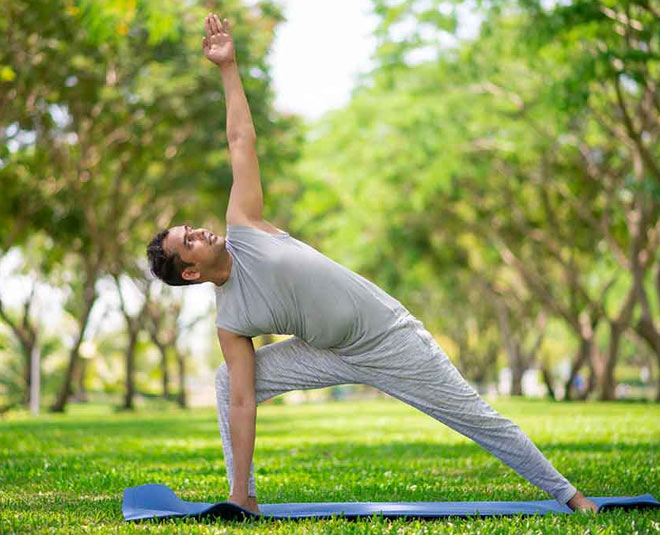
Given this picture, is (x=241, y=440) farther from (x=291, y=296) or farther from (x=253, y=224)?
(x=253, y=224)

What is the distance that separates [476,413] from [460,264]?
32.2m

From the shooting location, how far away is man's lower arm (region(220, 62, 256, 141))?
5895 millimetres

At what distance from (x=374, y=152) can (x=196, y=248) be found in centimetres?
2087

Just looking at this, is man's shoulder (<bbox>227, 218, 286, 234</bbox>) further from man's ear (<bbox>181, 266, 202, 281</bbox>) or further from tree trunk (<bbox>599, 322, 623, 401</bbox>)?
tree trunk (<bbox>599, 322, 623, 401</bbox>)

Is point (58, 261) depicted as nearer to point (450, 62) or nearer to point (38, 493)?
point (450, 62)

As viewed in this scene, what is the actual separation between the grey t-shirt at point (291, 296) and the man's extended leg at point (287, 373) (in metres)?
0.17

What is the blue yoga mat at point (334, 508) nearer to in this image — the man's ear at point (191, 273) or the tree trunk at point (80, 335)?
the man's ear at point (191, 273)

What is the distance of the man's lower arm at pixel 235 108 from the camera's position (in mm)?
5895

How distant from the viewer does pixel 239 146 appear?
19.3ft

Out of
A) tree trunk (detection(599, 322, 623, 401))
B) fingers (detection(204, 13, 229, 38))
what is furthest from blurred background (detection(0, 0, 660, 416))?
fingers (detection(204, 13, 229, 38))

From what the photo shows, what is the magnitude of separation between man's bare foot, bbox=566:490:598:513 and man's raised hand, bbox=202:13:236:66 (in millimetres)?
3075

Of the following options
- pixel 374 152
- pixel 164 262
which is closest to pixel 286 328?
pixel 164 262

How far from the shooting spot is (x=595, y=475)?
8.13 m

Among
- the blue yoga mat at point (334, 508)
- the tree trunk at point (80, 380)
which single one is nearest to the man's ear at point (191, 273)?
the blue yoga mat at point (334, 508)
